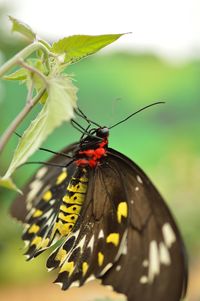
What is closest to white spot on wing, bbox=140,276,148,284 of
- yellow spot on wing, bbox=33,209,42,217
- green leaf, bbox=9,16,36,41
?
yellow spot on wing, bbox=33,209,42,217

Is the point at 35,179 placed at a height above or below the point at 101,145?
below

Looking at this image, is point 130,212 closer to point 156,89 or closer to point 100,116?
point 100,116

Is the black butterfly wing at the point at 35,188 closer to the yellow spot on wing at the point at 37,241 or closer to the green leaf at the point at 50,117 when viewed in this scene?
the yellow spot on wing at the point at 37,241

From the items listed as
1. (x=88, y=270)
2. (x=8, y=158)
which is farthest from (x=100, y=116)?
(x=88, y=270)

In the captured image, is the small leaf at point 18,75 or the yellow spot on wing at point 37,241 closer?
the small leaf at point 18,75

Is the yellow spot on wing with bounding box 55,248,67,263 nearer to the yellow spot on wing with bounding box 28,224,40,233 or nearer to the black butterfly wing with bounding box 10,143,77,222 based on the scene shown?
the yellow spot on wing with bounding box 28,224,40,233

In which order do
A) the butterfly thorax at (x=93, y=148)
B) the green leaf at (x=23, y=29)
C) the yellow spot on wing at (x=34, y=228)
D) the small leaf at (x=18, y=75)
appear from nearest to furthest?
the green leaf at (x=23, y=29) → the small leaf at (x=18, y=75) → the butterfly thorax at (x=93, y=148) → the yellow spot on wing at (x=34, y=228)

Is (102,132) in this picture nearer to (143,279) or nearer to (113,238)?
(113,238)

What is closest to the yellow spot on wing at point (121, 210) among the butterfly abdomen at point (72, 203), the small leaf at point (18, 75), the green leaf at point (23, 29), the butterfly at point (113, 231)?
the butterfly at point (113, 231)
